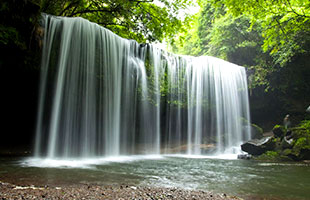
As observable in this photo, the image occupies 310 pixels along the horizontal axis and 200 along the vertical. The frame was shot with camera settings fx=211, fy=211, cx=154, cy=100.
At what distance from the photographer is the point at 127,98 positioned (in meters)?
10.7

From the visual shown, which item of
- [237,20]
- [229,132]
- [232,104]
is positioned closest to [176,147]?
[229,132]

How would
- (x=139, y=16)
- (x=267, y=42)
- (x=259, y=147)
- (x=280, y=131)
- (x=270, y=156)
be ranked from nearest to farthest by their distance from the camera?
(x=270, y=156) → (x=259, y=147) → (x=280, y=131) → (x=267, y=42) → (x=139, y=16)

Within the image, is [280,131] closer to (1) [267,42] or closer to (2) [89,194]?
(1) [267,42]

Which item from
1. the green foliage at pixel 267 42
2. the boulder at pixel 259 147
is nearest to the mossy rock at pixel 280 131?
the boulder at pixel 259 147

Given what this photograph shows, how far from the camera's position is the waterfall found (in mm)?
7957

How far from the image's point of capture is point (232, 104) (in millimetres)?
14375

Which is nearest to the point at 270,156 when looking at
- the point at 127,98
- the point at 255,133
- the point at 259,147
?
the point at 259,147

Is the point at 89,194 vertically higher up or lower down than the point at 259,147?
lower down

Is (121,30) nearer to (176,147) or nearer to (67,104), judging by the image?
(67,104)

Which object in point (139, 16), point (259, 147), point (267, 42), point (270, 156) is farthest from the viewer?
point (139, 16)

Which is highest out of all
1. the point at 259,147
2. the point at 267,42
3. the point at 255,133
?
the point at 267,42

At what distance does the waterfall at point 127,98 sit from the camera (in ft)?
26.1

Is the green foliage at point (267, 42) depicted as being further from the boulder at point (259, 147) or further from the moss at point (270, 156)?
the moss at point (270, 156)

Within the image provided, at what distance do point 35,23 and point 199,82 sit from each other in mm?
9618
